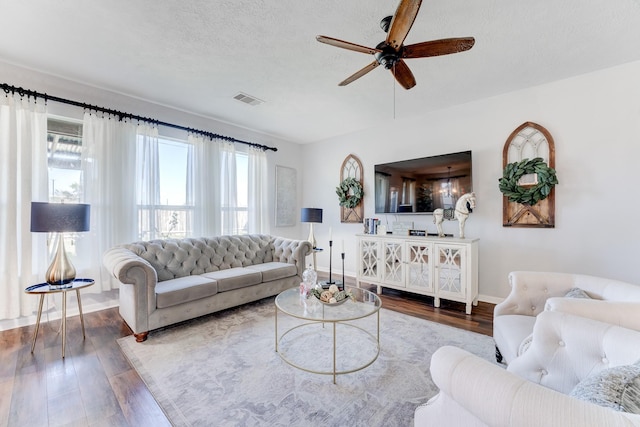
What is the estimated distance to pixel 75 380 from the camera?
192cm

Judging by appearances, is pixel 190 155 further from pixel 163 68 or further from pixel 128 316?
pixel 128 316

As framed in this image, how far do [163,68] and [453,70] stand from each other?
Answer: 310 cm

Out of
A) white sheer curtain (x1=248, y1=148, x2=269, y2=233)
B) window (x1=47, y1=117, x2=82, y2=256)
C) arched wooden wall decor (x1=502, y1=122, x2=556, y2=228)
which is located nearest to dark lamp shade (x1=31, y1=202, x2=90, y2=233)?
window (x1=47, y1=117, x2=82, y2=256)

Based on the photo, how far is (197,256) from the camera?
Result: 3473mm

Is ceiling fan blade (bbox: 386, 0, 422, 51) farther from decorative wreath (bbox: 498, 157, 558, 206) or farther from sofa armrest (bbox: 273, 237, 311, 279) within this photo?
sofa armrest (bbox: 273, 237, 311, 279)

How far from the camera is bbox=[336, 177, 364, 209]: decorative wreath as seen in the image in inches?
193

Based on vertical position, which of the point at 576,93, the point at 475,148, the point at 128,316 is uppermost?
the point at 576,93

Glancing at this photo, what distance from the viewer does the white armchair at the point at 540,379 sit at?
0.64 meters

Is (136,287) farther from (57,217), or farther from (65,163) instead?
(65,163)

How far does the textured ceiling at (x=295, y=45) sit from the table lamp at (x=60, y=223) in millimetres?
1502

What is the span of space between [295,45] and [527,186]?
3.07 metres

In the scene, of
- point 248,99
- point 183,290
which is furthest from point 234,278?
point 248,99

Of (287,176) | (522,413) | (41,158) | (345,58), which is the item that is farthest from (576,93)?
(41,158)

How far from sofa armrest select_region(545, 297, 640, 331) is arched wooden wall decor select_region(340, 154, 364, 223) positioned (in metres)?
3.64
